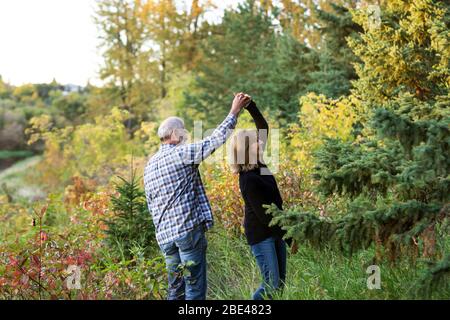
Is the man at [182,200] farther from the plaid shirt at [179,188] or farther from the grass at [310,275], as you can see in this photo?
the grass at [310,275]

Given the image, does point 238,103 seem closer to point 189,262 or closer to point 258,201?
point 258,201

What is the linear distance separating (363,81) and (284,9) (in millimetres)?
10835

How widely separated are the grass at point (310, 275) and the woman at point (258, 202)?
186mm

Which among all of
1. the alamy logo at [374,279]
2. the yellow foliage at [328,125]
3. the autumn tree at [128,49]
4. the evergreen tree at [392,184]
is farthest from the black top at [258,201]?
the autumn tree at [128,49]

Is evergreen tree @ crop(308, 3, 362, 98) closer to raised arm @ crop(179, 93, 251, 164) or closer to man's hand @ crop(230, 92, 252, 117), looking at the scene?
man's hand @ crop(230, 92, 252, 117)

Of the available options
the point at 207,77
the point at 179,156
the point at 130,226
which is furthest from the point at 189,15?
the point at 179,156

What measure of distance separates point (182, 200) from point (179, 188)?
0.27ft

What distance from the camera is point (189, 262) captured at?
3.40 meters

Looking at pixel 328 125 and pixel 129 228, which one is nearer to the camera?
pixel 129 228

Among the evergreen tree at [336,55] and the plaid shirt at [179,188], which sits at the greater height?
the evergreen tree at [336,55]

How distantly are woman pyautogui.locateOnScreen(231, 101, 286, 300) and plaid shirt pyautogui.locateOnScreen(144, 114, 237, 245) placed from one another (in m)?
0.27

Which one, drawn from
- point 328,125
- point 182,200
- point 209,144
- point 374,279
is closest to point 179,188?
point 182,200

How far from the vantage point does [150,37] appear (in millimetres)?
21234

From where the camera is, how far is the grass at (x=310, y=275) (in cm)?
364
